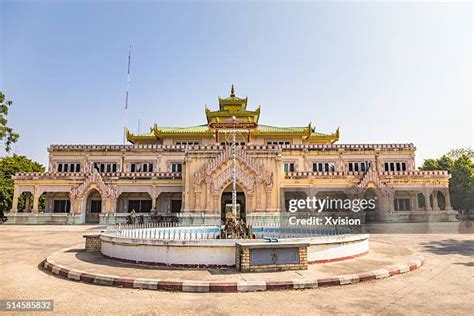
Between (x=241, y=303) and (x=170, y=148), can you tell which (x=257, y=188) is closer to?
(x=170, y=148)

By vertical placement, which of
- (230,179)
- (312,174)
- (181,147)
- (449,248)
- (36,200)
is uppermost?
(181,147)

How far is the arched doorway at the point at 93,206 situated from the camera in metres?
38.6

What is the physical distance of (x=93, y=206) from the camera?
39.5 metres

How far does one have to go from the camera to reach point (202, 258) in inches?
426

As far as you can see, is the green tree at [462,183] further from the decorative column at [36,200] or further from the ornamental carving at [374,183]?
the decorative column at [36,200]

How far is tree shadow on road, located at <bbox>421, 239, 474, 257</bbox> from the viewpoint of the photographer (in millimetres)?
15398

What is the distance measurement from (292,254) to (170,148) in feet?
111

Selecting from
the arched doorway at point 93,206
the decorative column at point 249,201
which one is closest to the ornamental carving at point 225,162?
the decorative column at point 249,201

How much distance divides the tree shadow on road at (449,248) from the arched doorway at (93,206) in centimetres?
3509

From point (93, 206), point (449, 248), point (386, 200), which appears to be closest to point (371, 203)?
point (386, 200)

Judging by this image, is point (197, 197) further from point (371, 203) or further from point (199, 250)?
point (199, 250)

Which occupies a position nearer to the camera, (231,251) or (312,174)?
(231,251)

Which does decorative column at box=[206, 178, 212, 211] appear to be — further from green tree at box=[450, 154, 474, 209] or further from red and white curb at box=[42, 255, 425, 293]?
green tree at box=[450, 154, 474, 209]

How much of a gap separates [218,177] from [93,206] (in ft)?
59.9
